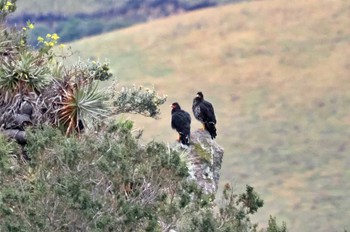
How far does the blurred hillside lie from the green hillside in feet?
3.86

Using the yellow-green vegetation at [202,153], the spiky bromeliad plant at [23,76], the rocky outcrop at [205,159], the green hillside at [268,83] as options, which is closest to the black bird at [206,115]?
the rocky outcrop at [205,159]

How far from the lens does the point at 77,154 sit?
52.0 feet

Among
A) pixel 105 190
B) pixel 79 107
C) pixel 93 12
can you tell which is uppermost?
pixel 93 12

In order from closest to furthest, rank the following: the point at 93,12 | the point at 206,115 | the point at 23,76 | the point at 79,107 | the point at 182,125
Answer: the point at 23,76 → the point at 79,107 → the point at 182,125 → the point at 206,115 → the point at 93,12

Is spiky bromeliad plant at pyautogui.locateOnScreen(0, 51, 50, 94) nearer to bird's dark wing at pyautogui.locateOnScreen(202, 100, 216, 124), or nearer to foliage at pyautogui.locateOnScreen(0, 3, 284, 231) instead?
foliage at pyautogui.locateOnScreen(0, 3, 284, 231)

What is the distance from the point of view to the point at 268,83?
109688 millimetres

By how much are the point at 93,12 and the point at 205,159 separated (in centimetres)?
9929

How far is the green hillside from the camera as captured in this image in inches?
3374

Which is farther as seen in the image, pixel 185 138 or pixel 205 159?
pixel 185 138

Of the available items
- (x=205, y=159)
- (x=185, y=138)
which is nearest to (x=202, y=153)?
(x=205, y=159)

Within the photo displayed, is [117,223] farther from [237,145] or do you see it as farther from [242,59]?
[242,59]

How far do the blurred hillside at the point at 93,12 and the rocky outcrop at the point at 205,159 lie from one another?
78.0 m

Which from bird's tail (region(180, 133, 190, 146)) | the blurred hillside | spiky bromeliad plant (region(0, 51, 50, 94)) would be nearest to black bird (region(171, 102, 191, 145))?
bird's tail (region(180, 133, 190, 146))

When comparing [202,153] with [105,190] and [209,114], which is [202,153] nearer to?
[209,114]
